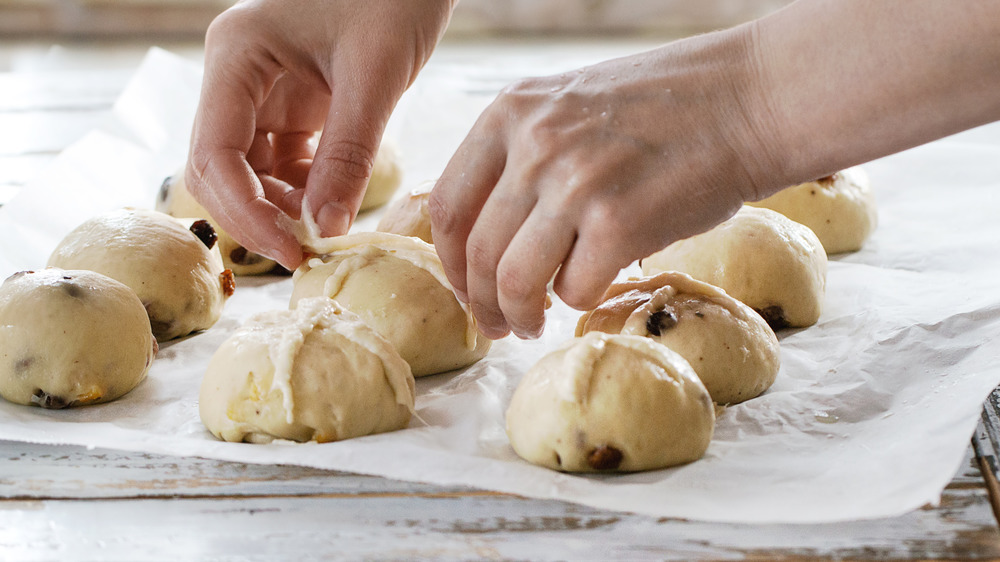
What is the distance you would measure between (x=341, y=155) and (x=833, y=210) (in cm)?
118

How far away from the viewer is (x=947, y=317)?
1.75 meters

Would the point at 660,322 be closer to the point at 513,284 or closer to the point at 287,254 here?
the point at 513,284

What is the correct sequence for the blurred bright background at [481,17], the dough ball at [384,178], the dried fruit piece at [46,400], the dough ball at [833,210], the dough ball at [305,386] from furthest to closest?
the blurred bright background at [481,17]
the dough ball at [384,178]
the dough ball at [833,210]
the dried fruit piece at [46,400]
the dough ball at [305,386]

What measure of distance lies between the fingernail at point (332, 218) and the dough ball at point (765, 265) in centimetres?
69

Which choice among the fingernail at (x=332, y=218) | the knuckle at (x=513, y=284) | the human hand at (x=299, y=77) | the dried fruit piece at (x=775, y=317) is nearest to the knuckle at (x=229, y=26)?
the human hand at (x=299, y=77)

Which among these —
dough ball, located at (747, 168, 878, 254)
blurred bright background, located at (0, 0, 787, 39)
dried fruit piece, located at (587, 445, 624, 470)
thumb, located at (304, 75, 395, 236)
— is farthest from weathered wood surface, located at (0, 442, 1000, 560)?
blurred bright background, located at (0, 0, 787, 39)

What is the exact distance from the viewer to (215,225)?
233cm

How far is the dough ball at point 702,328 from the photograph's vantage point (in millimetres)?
1539

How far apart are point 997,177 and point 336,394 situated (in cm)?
197

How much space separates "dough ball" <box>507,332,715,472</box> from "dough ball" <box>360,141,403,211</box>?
140 centimetres

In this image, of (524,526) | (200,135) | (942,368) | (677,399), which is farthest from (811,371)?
(200,135)

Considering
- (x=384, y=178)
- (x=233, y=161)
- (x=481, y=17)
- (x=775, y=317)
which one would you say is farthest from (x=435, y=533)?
(x=481, y=17)

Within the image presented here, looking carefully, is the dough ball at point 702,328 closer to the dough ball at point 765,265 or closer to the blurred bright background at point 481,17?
the dough ball at point 765,265

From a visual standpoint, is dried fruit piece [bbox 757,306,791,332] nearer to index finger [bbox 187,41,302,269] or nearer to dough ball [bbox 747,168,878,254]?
dough ball [bbox 747,168,878,254]
